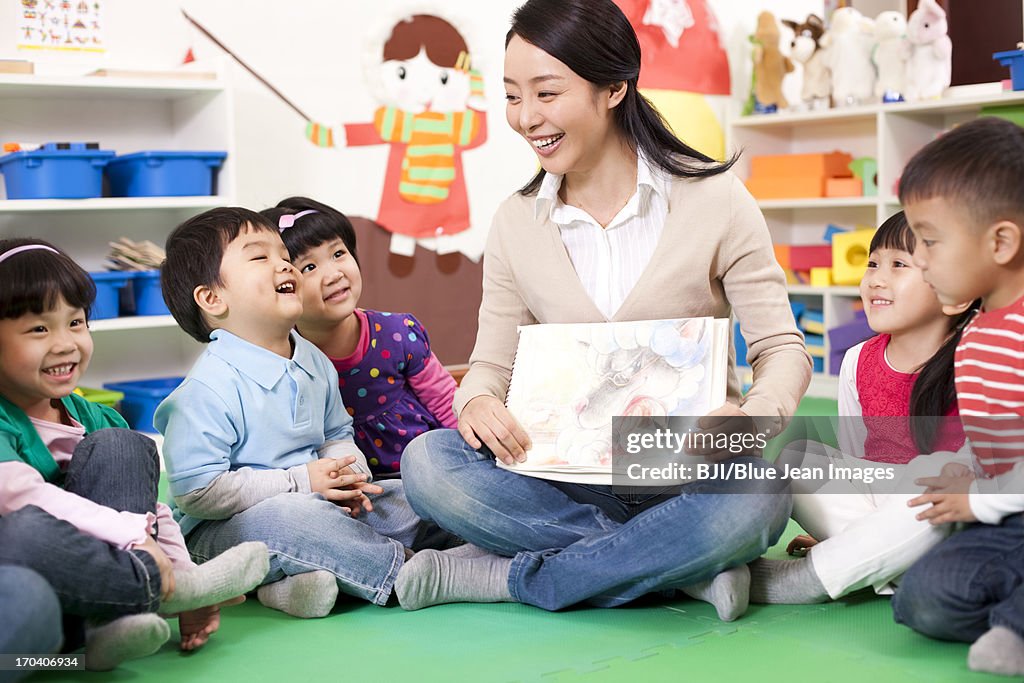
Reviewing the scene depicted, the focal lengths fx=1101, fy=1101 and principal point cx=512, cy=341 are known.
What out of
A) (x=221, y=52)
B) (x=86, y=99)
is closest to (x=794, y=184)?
(x=221, y=52)

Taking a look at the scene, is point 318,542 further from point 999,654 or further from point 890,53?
point 890,53

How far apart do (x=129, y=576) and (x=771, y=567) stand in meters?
0.85

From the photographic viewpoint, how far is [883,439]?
1.73 m

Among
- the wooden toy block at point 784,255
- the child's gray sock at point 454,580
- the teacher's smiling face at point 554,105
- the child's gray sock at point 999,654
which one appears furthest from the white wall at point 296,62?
the child's gray sock at point 999,654

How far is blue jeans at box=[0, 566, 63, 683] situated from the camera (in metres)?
1.15

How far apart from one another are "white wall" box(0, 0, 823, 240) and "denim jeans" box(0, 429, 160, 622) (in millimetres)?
1915

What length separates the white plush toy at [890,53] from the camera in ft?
11.8

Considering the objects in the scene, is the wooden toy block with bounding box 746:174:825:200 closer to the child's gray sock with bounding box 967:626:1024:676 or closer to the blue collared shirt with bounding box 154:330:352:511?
the blue collared shirt with bounding box 154:330:352:511

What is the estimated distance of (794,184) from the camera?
12.9 feet

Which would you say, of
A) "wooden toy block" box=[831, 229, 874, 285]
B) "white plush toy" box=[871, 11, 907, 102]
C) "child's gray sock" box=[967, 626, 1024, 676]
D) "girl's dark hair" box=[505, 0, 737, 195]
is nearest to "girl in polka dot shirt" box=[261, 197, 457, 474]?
"girl's dark hair" box=[505, 0, 737, 195]

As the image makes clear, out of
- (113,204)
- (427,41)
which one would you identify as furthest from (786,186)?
(113,204)

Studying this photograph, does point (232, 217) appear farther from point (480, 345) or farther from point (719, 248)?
point (719, 248)

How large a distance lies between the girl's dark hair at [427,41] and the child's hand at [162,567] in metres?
2.38

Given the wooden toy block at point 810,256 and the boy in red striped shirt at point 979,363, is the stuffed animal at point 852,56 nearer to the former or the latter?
the wooden toy block at point 810,256
